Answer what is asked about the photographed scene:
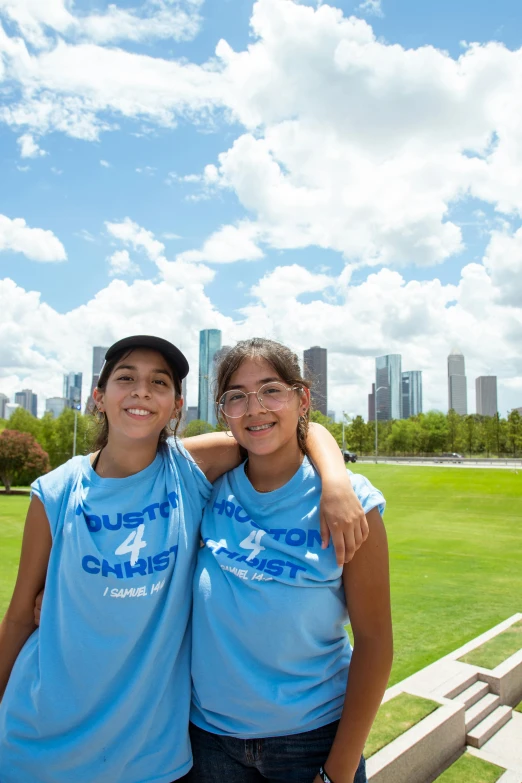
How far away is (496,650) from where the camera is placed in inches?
222

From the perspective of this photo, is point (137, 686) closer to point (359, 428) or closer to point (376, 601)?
point (376, 601)

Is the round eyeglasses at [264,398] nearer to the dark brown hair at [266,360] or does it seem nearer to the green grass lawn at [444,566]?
the dark brown hair at [266,360]

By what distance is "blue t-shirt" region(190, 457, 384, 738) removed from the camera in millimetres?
1971

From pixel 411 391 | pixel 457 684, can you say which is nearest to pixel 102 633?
pixel 457 684

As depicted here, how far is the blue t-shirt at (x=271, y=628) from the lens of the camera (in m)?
1.97

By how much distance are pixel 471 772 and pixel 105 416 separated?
3.66 meters

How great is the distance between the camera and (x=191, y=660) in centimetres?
215

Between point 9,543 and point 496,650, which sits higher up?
point 496,650

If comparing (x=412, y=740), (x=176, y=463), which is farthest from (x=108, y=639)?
(x=412, y=740)

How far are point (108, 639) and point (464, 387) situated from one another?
603 ft

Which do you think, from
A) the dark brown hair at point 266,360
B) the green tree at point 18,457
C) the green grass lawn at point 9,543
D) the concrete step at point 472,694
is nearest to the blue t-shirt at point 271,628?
the dark brown hair at point 266,360

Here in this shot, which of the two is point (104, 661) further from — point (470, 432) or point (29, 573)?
point (470, 432)

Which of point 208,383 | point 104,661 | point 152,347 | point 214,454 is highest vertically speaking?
point 152,347

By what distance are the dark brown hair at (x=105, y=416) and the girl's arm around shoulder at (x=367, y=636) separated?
101cm
